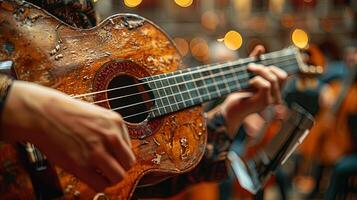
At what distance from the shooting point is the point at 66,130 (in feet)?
2.95

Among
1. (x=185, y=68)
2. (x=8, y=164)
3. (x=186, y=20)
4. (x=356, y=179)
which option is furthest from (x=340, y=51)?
(x=8, y=164)

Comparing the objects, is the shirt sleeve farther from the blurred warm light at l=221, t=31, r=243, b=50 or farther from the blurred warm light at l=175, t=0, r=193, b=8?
the blurred warm light at l=175, t=0, r=193, b=8

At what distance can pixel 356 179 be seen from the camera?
4355 millimetres

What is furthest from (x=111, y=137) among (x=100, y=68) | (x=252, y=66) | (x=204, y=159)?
(x=252, y=66)

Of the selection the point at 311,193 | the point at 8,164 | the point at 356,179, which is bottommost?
the point at 311,193

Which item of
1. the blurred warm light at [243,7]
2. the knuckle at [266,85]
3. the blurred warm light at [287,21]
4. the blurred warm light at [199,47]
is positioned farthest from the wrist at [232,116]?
the blurred warm light at [243,7]

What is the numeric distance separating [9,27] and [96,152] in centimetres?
41

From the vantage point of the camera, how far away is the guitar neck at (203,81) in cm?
139

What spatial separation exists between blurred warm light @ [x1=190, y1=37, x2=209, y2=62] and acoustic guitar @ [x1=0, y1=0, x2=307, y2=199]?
25.3 ft

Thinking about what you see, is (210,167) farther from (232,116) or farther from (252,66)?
(252,66)

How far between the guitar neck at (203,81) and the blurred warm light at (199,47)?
726 cm

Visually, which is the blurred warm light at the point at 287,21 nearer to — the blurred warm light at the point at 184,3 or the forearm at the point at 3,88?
the blurred warm light at the point at 184,3

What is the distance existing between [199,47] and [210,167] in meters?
7.75

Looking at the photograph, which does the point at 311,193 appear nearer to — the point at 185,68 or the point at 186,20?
the point at 185,68
